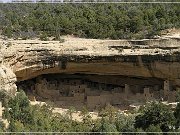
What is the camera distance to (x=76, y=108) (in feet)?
80.4

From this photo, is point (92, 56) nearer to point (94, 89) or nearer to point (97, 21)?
point (94, 89)

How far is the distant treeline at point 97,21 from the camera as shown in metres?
26.7

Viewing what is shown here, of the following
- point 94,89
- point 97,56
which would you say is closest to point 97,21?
point 94,89

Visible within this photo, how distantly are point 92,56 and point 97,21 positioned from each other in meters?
5.11

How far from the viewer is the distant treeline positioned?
2667 cm

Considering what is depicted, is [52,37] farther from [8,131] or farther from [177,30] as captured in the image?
[8,131]

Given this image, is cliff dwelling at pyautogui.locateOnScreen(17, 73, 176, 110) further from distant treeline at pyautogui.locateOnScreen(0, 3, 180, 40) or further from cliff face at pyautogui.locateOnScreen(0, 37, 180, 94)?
distant treeline at pyautogui.locateOnScreen(0, 3, 180, 40)

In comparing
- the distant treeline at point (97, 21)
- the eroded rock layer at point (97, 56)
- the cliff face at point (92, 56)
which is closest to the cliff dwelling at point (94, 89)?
the eroded rock layer at point (97, 56)

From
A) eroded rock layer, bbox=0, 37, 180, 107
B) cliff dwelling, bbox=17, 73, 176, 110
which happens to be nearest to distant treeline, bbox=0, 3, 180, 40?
eroded rock layer, bbox=0, 37, 180, 107

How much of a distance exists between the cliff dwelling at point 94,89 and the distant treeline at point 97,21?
2.07 m

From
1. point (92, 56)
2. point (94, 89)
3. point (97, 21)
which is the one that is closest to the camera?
point (92, 56)

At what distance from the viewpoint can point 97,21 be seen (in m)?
28.3

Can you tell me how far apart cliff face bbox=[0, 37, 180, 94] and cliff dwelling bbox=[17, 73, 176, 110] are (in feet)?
3.26

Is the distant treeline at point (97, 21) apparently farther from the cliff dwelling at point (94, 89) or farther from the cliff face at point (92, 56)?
the cliff dwelling at point (94, 89)
